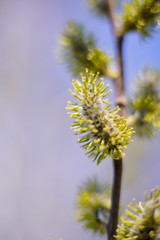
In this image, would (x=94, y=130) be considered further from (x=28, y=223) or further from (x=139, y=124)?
(x=28, y=223)

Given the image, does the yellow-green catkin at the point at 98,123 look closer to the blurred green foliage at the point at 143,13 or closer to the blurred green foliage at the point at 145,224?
the blurred green foliage at the point at 145,224

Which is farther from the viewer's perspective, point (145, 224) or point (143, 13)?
point (143, 13)

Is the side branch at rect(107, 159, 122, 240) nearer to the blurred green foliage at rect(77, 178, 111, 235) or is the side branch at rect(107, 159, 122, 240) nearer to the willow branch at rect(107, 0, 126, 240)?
the willow branch at rect(107, 0, 126, 240)

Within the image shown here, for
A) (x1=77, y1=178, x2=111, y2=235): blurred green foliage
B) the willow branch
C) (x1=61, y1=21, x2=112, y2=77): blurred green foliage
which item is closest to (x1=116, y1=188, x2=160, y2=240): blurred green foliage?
the willow branch

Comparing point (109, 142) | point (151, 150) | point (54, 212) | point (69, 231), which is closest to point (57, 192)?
point (54, 212)

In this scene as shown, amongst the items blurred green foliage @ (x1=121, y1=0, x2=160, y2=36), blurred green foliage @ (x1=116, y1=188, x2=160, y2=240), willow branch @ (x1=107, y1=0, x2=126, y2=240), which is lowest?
blurred green foliage @ (x1=116, y1=188, x2=160, y2=240)

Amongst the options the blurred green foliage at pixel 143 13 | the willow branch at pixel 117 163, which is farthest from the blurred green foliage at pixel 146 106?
the blurred green foliage at pixel 143 13

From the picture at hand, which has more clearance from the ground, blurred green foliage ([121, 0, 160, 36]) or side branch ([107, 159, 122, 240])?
blurred green foliage ([121, 0, 160, 36])

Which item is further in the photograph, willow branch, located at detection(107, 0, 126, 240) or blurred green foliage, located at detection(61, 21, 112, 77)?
blurred green foliage, located at detection(61, 21, 112, 77)

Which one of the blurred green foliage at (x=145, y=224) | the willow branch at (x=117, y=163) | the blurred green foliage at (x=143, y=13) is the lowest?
the blurred green foliage at (x=145, y=224)

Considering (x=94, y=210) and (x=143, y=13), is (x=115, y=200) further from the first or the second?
(x=143, y=13)

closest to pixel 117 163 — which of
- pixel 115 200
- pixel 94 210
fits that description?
pixel 115 200
